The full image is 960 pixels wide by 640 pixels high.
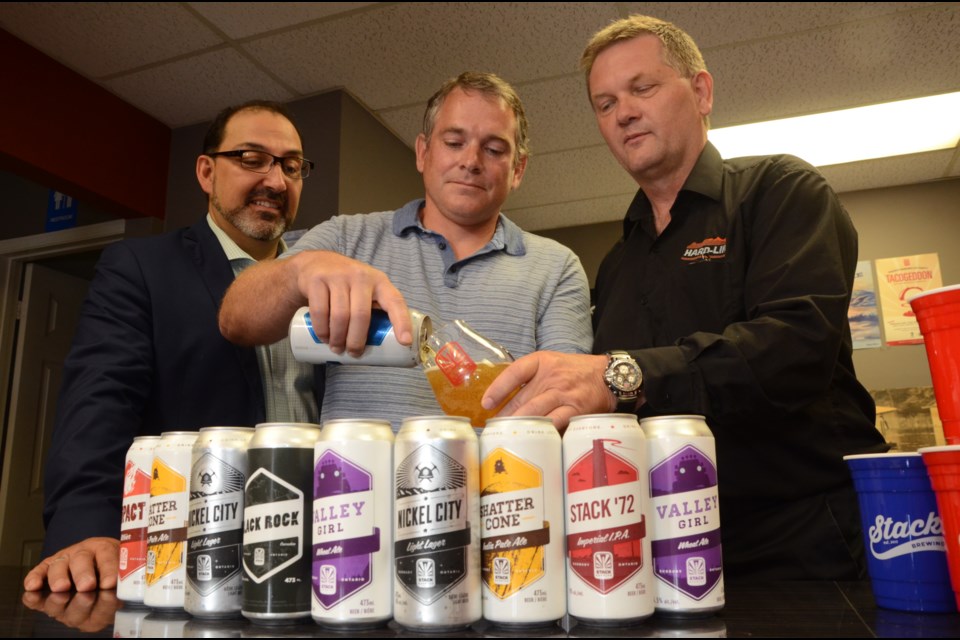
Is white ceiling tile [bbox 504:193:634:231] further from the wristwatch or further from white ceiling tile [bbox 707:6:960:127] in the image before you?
the wristwatch

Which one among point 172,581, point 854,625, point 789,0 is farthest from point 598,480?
point 789,0

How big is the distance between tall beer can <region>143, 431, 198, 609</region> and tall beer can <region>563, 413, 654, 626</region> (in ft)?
1.28

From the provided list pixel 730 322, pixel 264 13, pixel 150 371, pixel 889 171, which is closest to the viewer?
pixel 730 322

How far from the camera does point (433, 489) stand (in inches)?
25.4

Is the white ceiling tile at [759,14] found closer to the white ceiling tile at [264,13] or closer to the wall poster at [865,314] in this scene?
the white ceiling tile at [264,13]

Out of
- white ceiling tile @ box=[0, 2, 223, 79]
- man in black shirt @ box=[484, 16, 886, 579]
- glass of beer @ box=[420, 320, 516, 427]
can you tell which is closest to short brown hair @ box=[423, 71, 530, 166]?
man in black shirt @ box=[484, 16, 886, 579]

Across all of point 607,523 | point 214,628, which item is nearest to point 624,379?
point 607,523

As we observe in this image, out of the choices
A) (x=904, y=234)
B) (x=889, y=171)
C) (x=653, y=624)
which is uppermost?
(x=889, y=171)

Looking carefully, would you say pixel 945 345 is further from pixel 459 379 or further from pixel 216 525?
pixel 216 525

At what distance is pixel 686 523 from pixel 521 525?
0.16 meters

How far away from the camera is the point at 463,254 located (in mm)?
1513

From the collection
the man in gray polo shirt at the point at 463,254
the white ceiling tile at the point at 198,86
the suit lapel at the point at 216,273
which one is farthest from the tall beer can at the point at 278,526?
the white ceiling tile at the point at 198,86

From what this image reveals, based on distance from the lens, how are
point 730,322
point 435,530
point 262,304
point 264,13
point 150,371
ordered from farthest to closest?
point 264,13, point 150,371, point 730,322, point 262,304, point 435,530

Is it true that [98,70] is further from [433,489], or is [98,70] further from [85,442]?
[433,489]
